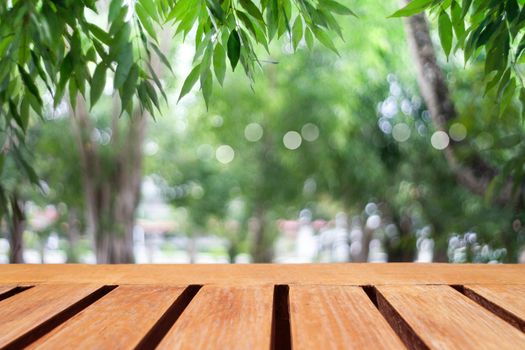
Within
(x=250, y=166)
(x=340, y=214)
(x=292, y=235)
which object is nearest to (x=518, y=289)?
(x=250, y=166)

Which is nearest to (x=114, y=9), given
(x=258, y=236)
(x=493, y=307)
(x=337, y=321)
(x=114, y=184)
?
(x=337, y=321)

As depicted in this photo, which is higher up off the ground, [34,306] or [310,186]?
[310,186]

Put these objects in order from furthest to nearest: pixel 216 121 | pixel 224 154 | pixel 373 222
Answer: pixel 224 154
pixel 373 222
pixel 216 121

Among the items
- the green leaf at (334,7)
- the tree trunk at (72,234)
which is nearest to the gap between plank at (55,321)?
the green leaf at (334,7)

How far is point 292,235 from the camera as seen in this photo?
1936 cm

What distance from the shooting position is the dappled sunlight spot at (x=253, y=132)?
7654 mm

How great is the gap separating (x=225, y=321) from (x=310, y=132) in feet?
20.4

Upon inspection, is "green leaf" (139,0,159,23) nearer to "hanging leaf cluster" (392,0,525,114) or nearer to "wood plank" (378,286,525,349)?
"hanging leaf cluster" (392,0,525,114)

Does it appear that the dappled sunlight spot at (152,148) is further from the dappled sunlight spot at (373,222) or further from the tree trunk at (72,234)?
the dappled sunlight spot at (373,222)

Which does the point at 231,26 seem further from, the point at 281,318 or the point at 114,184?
the point at 114,184

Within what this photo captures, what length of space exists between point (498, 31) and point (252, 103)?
591 centimetres

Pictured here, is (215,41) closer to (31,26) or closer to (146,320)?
(31,26)

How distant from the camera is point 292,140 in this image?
7.18 m

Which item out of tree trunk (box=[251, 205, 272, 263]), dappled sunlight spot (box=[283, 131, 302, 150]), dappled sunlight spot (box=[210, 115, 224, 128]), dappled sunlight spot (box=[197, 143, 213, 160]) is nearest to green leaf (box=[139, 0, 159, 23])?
dappled sunlight spot (box=[283, 131, 302, 150])
